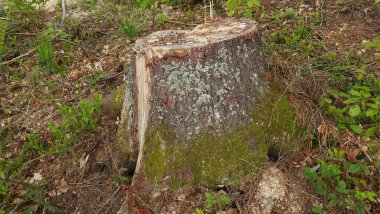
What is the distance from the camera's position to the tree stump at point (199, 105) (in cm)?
242

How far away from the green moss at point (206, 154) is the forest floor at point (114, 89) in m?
0.10

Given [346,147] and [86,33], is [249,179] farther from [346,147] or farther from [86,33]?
[86,33]

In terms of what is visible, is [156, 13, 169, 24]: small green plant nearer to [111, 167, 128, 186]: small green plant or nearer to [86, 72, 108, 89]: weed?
[86, 72, 108, 89]: weed

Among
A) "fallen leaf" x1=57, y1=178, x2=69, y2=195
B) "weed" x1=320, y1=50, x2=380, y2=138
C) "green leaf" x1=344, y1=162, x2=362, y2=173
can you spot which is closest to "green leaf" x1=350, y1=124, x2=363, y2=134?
"weed" x1=320, y1=50, x2=380, y2=138

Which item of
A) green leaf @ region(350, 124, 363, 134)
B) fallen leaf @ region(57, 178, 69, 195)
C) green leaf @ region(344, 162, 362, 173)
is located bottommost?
fallen leaf @ region(57, 178, 69, 195)

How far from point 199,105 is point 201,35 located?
582 millimetres

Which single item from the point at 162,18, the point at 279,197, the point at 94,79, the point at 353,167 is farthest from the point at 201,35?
the point at 162,18

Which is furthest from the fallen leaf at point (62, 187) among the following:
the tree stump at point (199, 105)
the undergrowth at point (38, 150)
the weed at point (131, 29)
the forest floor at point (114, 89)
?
the weed at point (131, 29)

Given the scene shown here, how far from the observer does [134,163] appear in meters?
2.85

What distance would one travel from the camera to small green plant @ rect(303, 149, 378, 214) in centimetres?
225

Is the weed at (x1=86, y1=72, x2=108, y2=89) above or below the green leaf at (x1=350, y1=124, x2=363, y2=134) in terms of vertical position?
above

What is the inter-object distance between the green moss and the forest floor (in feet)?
0.31

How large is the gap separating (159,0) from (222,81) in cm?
307

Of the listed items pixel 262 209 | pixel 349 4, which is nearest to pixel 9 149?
pixel 262 209
